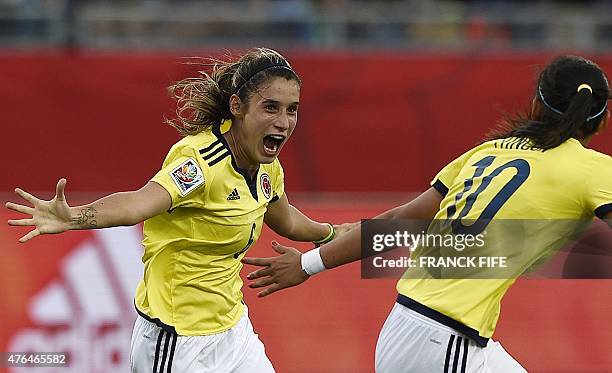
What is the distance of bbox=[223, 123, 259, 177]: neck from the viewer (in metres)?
4.83

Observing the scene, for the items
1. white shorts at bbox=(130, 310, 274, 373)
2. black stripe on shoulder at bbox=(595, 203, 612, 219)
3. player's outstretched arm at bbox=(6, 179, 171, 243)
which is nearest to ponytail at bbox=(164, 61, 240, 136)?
player's outstretched arm at bbox=(6, 179, 171, 243)

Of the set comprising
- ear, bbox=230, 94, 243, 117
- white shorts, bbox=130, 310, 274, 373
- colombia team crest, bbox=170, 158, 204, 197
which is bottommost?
white shorts, bbox=130, 310, 274, 373

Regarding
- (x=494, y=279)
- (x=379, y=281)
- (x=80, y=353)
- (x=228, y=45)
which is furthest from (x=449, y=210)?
(x=228, y=45)

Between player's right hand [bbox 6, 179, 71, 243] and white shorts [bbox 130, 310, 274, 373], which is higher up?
player's right hand [bbox 6, 179, 71, 243]

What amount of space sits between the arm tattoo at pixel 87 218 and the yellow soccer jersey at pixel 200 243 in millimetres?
421

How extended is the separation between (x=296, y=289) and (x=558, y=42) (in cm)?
668

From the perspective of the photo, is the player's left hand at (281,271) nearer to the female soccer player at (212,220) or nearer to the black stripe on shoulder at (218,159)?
the female soccer player at (212,220)

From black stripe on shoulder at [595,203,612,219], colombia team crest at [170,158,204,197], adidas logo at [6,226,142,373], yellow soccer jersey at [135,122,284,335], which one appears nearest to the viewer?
black stripe on shoulder at [595,203,612,219]

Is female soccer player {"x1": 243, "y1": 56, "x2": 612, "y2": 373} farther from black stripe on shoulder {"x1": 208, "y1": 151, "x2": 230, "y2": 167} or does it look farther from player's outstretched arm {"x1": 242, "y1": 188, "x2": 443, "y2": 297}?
black stripe on shoulder {"x1": 208, "y1": 151, "x2": 230, "y2": 167}

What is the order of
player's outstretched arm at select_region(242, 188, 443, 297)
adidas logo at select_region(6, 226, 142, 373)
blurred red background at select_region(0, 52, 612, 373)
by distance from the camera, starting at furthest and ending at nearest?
blurred red background at select_region(0, 52, 612, 373) < adidas logo at select_region(6, 226, 142, 373) < player's outstretched arm at select_region(242, 188, 443, 297)

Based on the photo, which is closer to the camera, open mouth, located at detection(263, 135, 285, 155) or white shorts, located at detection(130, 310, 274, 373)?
white shorts, located at detection(130, 310, 274, 373)

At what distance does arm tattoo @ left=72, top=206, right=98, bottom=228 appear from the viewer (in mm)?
4199

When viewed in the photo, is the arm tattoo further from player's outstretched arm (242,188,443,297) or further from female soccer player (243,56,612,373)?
female soccer player (243,56,612,373)

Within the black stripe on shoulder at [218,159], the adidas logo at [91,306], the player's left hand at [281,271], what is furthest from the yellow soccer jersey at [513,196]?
the adidas logo at [91,306]
